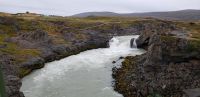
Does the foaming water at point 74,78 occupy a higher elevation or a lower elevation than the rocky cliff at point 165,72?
lower

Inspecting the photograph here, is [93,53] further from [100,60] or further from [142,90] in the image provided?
[142,90]

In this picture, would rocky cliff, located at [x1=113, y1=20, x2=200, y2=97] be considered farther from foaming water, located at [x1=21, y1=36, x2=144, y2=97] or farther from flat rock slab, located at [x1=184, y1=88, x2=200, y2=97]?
foaming water, located at [x1=21, y1=36, x2=144, y2=97]

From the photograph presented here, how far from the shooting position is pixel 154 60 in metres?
52.5

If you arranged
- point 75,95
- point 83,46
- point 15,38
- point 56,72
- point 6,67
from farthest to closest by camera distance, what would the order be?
point 83,46
point 15,38
point 56,72
point 6,67
point 75,95

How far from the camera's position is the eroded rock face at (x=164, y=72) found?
42656mm

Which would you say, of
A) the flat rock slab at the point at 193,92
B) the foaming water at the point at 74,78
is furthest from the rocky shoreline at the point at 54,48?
the flat rock slab at the point at 193,92

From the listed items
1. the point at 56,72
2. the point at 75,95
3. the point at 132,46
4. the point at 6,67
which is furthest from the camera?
the point at 132,46

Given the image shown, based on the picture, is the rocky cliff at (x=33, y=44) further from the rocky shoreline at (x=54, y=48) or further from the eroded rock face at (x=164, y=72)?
the eroded rock face at (x=164, y=72)

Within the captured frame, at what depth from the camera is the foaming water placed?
141 feet

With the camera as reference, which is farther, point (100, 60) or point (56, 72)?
point (100, 60)

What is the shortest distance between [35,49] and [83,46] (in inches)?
661

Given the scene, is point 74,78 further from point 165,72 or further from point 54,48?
point 54,48

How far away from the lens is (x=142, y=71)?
52.2m

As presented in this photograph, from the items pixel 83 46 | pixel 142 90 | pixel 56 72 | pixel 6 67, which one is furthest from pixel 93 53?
pixel 142 90
